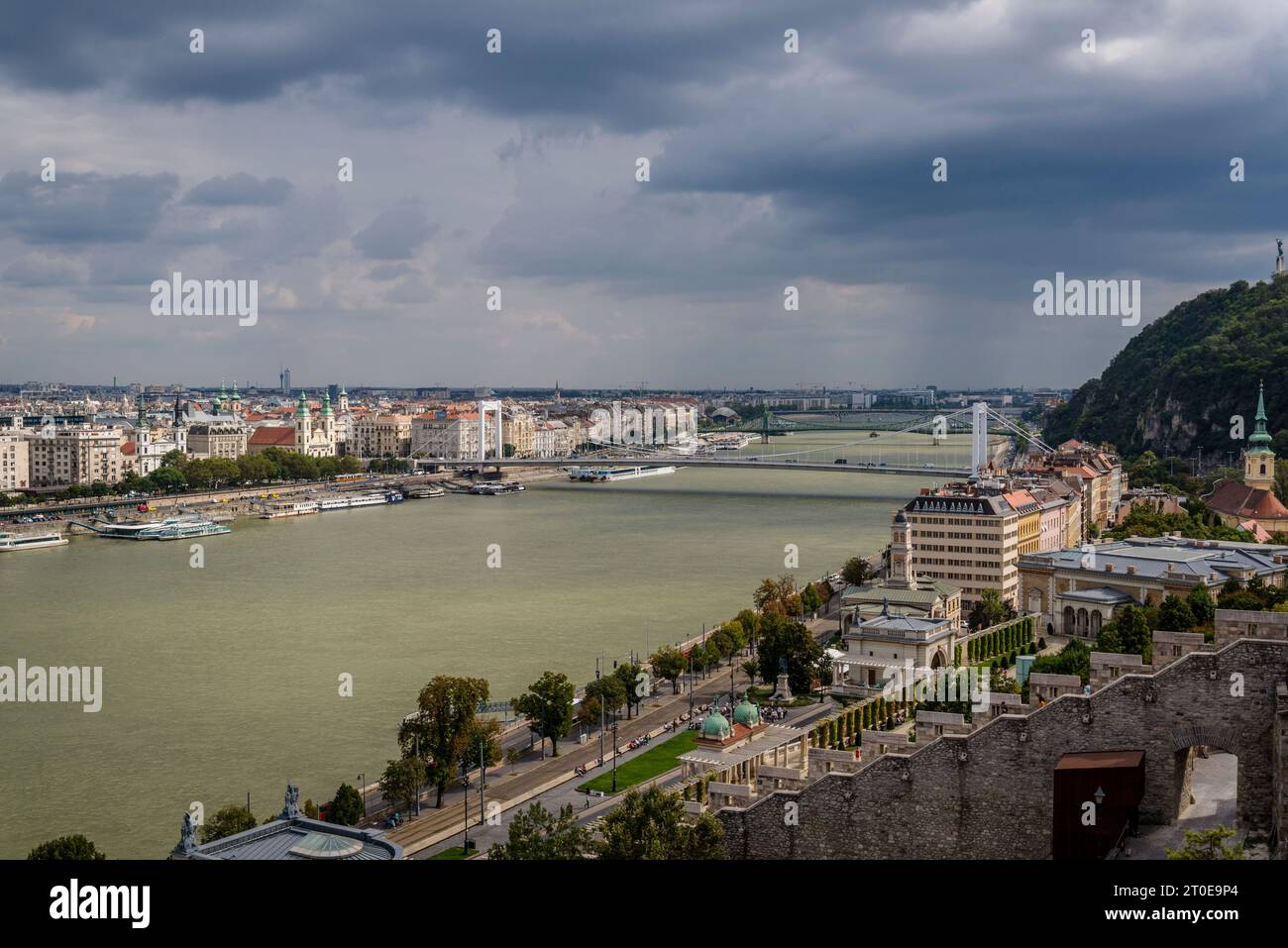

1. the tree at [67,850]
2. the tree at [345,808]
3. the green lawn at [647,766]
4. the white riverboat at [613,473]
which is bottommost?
the green lawn at [647,766]

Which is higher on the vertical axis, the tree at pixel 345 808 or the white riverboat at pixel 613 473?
the white riverboat at pixel 613 473

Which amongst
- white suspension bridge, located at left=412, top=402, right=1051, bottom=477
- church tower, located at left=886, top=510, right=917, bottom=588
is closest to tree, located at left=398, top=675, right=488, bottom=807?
church tower, located at left=886, top=510, right=917, bottom=588

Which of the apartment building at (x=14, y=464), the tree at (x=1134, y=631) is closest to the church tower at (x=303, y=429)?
the apartment building at (x=14, y=464)

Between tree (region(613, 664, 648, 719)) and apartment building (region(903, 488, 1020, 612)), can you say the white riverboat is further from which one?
tree (region(613, 664, 648, 719))

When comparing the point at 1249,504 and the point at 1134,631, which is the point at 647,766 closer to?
the point at 1134,631

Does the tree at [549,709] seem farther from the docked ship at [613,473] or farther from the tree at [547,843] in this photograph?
the docked ship at [613,473]

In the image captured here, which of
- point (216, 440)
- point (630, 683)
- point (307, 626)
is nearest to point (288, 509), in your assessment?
point (216, 440)
